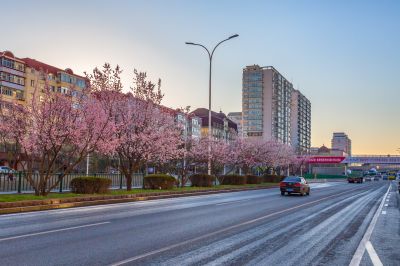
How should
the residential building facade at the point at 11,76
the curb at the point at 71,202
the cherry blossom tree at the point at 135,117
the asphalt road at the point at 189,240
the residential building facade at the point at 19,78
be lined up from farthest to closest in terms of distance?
the residential building facade at the point at 19,78 → the residential building facade at the point at 11,76 → the cherry blossom tree at the point at 135,117 → the curb at the point at 71,202 → the asphalt road at the point at 189,240

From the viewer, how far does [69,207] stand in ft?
58.8

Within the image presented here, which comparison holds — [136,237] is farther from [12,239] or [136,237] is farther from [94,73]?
[94,73]

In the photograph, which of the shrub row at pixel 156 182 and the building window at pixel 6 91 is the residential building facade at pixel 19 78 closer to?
the building window at pixel 6 91

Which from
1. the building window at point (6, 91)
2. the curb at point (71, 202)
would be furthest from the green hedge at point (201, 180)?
the building window at point (6, 91)

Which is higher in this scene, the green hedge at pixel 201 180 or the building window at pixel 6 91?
the building window at pixel 6 91

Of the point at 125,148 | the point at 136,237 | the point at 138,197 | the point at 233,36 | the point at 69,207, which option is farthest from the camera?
the point at 233,36

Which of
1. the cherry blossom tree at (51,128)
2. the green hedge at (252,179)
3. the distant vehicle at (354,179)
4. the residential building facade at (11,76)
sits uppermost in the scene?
the residential building facade at (11,76)

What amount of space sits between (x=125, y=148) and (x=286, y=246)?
21149mm

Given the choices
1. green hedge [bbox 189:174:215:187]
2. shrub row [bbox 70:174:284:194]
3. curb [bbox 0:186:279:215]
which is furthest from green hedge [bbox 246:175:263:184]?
curb [bbox 0:186:279:215]

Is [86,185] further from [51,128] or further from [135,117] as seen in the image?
[135,117]

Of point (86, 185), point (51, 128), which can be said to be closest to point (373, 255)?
point (51, 128)

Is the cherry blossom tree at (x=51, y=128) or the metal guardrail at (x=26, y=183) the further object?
the metal guardrail at (x=26, y=183)

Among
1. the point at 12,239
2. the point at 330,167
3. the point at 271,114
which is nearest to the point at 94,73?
the point at 12,239

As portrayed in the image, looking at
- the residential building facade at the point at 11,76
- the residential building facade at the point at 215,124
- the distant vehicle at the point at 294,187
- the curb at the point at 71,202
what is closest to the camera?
the curb at the point at 71,202
